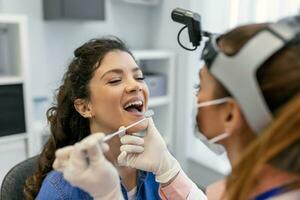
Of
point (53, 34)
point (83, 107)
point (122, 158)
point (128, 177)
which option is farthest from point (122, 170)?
point (53, 34)

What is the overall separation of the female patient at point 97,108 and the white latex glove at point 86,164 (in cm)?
39

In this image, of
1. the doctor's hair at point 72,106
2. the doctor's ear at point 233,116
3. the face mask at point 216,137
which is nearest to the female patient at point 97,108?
the doctor's hair at point 72,106

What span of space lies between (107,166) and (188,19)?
0.51m

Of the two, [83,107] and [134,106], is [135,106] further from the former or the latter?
[83,107]

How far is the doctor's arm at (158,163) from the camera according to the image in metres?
1.15

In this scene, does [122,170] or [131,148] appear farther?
[122,170]

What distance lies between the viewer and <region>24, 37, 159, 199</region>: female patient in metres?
1.22

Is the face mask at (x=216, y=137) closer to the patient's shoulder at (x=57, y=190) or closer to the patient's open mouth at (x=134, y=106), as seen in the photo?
the patient's open mouth at (x=134, y=106)

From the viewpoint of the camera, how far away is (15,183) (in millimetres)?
1268

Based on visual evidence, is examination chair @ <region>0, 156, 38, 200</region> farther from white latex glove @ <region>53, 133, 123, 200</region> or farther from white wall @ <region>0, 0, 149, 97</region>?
white wall @ <region>0, 0, 149, 97</region>

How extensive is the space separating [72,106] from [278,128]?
3.00 ft

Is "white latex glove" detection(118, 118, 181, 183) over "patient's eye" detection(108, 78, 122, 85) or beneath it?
beneath

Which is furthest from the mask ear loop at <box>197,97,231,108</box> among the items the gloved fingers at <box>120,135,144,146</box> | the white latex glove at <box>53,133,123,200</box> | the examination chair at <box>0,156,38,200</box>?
the examination chair at <box>0,156,38,200</box>

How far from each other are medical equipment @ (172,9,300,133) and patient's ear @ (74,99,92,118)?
2.27 feet
